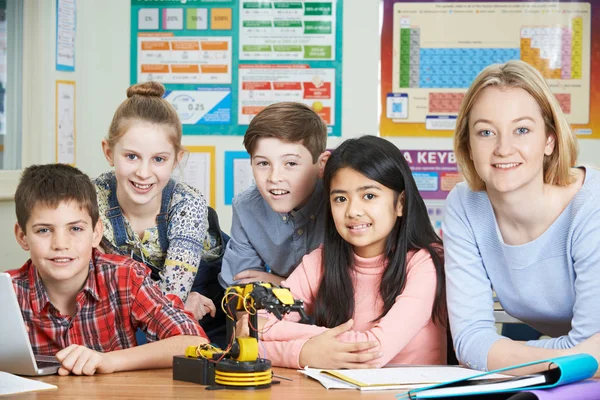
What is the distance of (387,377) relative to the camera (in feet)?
4.74

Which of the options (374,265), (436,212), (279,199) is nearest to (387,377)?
(374,265)

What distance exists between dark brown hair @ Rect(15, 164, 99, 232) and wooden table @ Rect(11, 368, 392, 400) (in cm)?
45

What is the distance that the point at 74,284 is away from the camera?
5.99 feet

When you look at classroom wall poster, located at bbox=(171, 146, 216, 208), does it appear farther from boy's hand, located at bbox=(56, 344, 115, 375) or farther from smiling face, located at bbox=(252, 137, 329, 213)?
boy's hand, located at bbox=(56, 344, 115, 375)

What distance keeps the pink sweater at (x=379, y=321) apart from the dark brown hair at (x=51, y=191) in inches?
20.6

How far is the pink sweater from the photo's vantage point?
1.73 meters

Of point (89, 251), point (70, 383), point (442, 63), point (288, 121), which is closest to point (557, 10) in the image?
point (442, 63)

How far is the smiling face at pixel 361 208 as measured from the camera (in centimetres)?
194

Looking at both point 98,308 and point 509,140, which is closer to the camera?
point 509,140

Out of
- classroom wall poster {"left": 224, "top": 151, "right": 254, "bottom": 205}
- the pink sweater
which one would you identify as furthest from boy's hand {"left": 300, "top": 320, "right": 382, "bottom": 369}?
classroom wall poster {"left": 224, "top": 151, "right": 254, "bottom": 205}

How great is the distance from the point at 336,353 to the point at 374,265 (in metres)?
0.42

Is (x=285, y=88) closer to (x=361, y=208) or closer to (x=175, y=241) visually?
(x=175, y=241)

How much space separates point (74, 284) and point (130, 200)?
1.60ft

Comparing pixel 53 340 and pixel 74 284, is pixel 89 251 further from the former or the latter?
pixel 53 340
